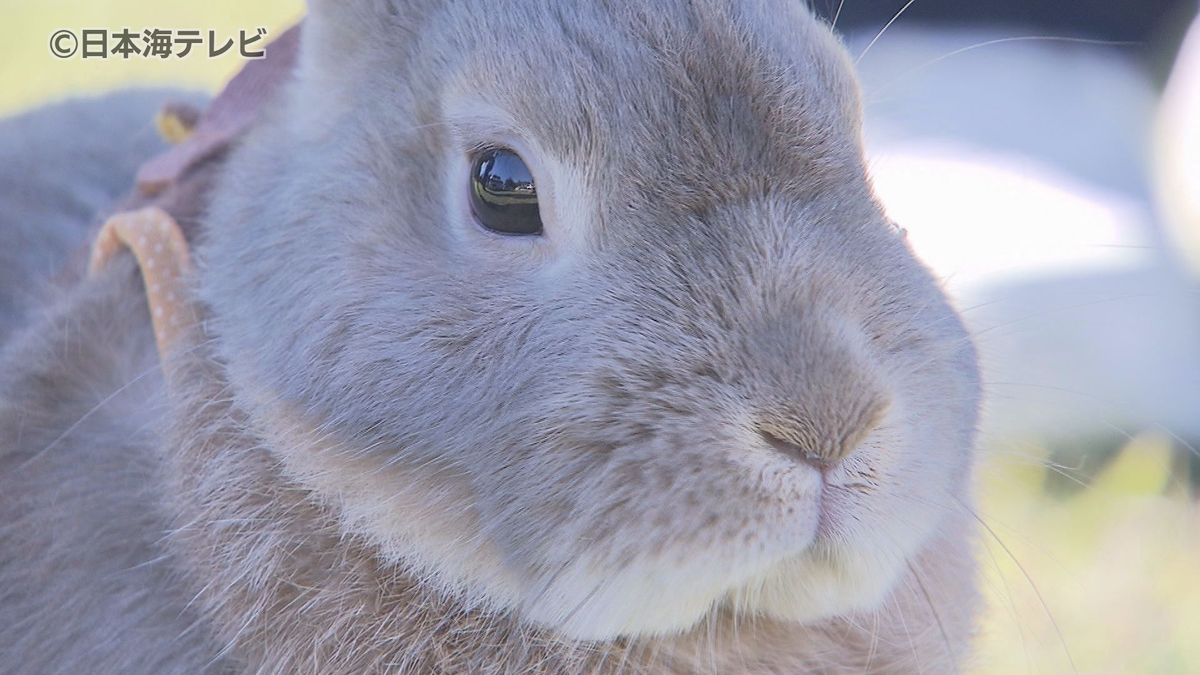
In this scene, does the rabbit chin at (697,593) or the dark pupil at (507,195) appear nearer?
the rabbit chin at (697,593)

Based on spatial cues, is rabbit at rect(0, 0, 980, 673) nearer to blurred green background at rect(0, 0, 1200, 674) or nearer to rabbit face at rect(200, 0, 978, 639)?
rabbit face at rect(200, 0, 978, 639)

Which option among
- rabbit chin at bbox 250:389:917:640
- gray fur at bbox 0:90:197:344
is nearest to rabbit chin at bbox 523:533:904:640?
rabbit chin at bbox 250:389:917:640

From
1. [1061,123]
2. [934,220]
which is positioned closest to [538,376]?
[934,220]

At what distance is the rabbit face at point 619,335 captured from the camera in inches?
43.5

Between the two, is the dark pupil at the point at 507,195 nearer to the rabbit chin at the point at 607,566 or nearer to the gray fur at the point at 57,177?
the rabbit chin at the point at 607,566

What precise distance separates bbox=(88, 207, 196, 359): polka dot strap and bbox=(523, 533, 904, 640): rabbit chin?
0.66 meters

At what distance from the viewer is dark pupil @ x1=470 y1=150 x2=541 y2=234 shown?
4.16ft

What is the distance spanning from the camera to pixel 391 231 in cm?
132

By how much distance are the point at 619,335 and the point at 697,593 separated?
26 centimetres

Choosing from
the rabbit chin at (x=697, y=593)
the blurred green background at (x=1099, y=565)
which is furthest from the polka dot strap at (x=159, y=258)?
the blurred green background at (x=1099, y=565)

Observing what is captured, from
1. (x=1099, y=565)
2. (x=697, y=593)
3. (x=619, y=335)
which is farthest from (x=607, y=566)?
(x=1099, y=565)

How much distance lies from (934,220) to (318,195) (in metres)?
2.37

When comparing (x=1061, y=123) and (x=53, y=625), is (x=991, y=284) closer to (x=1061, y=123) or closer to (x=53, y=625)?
(x=1061, y=123)

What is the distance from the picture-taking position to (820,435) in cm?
108
